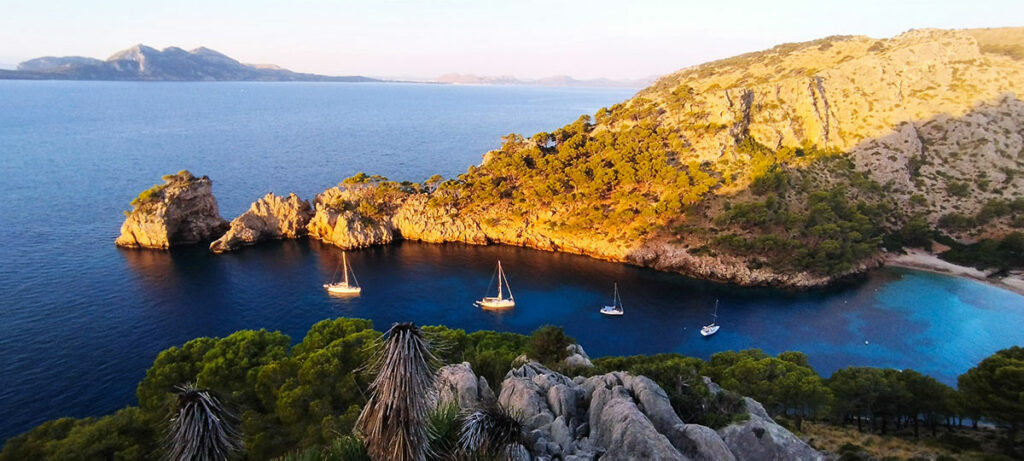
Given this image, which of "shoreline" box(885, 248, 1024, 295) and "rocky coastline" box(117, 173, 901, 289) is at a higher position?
"rocky coastline" box(117, 173, 901, 289)

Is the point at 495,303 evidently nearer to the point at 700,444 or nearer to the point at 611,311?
the point at 611,311

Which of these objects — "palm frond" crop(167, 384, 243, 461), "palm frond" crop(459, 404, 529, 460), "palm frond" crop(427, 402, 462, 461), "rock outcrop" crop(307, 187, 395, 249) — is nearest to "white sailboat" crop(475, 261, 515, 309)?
"rock outcrop" crop(307, 187, 395, 249)

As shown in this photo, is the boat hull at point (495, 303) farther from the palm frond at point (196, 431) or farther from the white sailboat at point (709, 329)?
the palm frond at point (196, 431)

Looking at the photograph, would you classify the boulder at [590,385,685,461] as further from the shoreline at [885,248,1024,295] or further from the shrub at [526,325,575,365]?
the shoreline at [885,248,1024,295]

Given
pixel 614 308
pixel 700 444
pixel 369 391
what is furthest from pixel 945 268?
pixel 369 391

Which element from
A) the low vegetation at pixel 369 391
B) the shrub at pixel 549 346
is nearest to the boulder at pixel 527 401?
the low vegetation at pixel 369 391

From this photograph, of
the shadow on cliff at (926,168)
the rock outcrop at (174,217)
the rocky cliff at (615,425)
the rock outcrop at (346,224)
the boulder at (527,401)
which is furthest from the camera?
the rock outcrop at (346,224)
